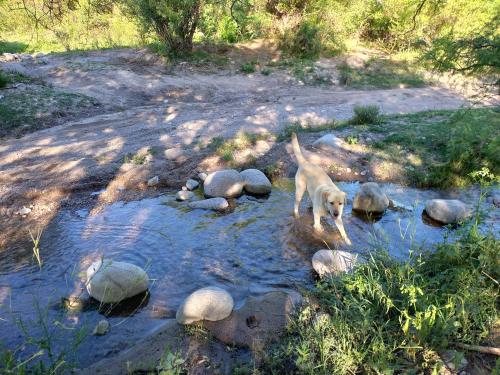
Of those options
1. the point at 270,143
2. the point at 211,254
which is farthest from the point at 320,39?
the point at 211,254

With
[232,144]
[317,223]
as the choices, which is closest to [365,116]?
[232,144]

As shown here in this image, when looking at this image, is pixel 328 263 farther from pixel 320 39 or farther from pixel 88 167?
pixel 320 39

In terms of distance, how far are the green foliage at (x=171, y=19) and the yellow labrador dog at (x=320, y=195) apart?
1188 cm

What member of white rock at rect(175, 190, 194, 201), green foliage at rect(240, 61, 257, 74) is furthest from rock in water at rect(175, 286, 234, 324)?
green foliage at rect(240, 61, 257, 74)

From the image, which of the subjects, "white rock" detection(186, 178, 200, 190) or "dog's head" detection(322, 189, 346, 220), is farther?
"white rock" detection(186, 178, 200, 190)

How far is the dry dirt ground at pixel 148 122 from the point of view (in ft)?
24.2

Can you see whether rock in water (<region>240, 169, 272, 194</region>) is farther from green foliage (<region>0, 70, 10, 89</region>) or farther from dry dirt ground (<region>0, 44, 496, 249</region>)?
green foliage (<region>0, 70, 10, 89</region>)

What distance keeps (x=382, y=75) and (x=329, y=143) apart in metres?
10.3

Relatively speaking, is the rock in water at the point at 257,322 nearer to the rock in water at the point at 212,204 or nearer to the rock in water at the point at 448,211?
the rock in water at the point at 212,204

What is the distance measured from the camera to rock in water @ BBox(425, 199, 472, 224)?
20.5 ft

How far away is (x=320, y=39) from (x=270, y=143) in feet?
38.1

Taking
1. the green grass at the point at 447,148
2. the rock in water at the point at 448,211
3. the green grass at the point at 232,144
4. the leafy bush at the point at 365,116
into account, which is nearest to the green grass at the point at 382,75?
the leafy bush at the point at 365,116

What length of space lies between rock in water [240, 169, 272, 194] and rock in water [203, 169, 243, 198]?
13 cm

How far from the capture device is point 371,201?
6.66m
